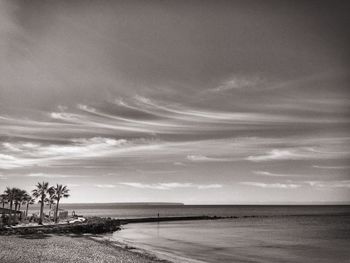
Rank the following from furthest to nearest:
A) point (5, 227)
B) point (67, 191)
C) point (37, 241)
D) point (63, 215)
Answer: point (63, 215) < point (67, 191) < point (5, 227) < point (37, 241)

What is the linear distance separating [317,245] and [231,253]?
73.7ft

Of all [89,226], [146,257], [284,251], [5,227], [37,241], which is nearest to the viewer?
[146,257]

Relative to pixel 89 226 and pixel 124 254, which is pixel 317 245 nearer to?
pixel 124 254

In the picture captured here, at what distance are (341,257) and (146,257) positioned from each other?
29394mm

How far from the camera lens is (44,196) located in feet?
278

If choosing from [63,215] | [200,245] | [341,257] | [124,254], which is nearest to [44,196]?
[63,215]

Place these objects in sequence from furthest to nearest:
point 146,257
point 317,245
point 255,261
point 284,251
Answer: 1. point 317,245
2. point 284,251
3. point 255,261
4. point 146,257

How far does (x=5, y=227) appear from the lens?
6544cm

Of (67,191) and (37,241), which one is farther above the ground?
(67,191)

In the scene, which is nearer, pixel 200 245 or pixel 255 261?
pixel 255 261

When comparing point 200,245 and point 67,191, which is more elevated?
point 67,191

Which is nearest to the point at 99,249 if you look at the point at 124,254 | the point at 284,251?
the point at 124,254

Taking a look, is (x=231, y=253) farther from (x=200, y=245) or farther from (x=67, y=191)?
(x=67, y=191)

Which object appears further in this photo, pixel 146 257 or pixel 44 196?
pixel 44 196
